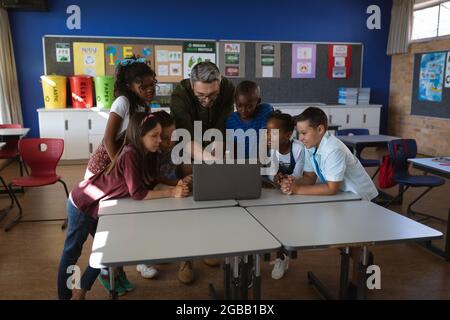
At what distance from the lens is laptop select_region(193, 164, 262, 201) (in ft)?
6.53

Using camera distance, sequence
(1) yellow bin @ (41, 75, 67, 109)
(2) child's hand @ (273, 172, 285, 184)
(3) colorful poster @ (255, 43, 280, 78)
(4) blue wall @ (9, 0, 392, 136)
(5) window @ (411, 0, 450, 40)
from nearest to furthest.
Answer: (2) child's hand @ (273, 172, 285, 184) → (1) yellow bin @ (41, 75, 67, 109) → (4) blue wall @ (9, 0, 392, 136) → (5) window @ (411, 0, 450, 40) → (3) colorful poster @ (255, 43, 280, 78)

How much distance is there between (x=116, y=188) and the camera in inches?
80.8

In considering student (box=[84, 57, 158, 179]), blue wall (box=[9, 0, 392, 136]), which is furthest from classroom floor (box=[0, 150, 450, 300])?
blue wall (box=[9, 0, 392, 136])

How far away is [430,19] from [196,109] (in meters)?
5.97

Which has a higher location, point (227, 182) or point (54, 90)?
point (54, 90)

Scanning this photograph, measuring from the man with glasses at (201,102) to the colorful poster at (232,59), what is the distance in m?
4.47

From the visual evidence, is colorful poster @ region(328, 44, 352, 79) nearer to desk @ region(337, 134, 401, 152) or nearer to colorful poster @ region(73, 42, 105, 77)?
desk @ region(337, 134, 401, 152)

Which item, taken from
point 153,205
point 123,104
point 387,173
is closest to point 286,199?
point 153,205

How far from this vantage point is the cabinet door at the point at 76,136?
6.09m

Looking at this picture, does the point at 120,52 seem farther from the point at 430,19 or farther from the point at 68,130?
the point at 430,19

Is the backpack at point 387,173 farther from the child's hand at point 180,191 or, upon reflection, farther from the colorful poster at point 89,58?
the colorful poster at point 89,58

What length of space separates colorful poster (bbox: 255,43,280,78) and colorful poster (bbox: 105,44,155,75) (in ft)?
5.87

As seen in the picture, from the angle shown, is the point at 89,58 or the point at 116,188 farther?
the point at 89,58
